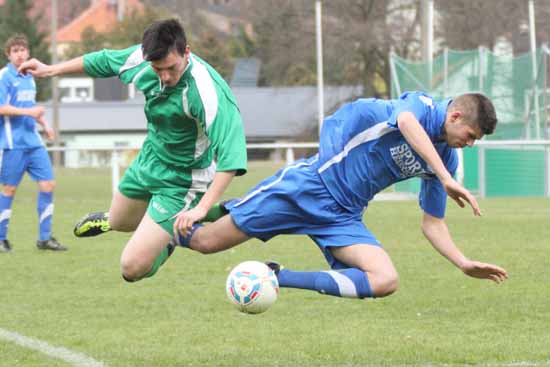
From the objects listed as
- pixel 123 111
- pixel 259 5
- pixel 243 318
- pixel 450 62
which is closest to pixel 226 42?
pixel 123 111

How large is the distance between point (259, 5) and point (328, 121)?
41.3 m

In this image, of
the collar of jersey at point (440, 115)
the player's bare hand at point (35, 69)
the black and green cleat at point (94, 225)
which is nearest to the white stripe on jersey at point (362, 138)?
the collar of jersey at point (440, 115)

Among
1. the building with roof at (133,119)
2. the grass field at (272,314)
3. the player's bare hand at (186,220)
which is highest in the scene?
the player's bare hand at (186,220)

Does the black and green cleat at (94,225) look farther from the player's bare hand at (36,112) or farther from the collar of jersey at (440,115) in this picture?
the player's bare hand at (36,112)

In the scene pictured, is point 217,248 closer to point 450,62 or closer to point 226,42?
point 450,62

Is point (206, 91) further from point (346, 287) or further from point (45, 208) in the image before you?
point (45, 208)

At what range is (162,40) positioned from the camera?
6117 mm

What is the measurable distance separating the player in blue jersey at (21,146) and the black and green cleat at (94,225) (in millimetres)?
3486

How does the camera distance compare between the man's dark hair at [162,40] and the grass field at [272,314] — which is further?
the grass field at [272,314]

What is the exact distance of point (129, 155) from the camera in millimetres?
39500

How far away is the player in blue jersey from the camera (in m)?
11.3

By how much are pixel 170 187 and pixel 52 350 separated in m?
1.17

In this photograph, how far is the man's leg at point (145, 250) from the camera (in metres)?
6.73

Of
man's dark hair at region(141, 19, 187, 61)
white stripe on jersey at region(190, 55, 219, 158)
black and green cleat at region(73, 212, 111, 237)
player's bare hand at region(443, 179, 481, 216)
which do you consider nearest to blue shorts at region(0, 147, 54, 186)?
black and green cleat at region(73, 212, 111, 237)
